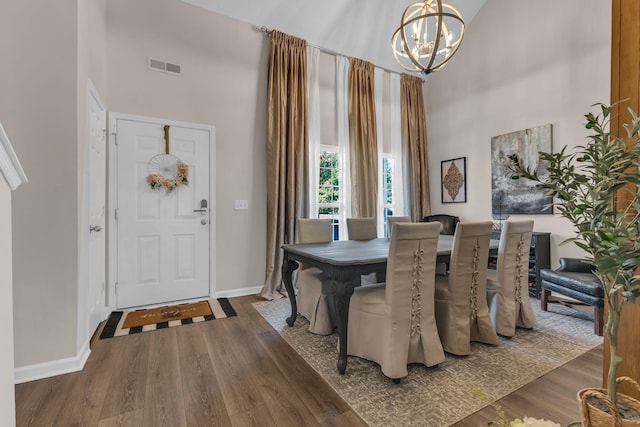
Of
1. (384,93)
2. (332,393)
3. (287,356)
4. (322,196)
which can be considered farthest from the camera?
(384,93)

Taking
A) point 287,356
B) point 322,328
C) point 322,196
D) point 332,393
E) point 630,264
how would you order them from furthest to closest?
point 322,196 < point 322,328 < point 287,356 < point 332,393 < point 630,264

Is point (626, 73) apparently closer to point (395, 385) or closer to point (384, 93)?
point (395, 385)

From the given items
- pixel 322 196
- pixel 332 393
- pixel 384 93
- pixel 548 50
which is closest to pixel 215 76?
pixel 322 196

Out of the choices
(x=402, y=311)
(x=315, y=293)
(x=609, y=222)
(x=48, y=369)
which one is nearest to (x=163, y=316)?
(x=48, y=369)

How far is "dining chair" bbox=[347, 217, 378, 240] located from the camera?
128 inches

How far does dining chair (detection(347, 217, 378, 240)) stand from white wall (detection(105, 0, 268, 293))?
1.22m

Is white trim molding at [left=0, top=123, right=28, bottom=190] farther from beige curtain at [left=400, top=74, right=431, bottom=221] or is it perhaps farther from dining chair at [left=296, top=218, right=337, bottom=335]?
beige curtain at [left=400, top=74, right=431, bottom=221]

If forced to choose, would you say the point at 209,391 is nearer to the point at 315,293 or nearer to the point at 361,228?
the point at 315,293

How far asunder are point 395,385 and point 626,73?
74.6 inches

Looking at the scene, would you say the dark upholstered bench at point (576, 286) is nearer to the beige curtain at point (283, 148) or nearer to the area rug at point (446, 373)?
the area rug at point (446, 373)

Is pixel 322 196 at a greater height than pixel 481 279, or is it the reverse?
pixel 322 196

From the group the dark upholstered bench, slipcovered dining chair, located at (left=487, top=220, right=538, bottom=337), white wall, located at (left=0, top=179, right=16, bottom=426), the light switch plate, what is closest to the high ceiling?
the light switch plate

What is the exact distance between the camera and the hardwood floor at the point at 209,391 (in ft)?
5.01

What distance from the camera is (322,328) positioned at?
251 cm
